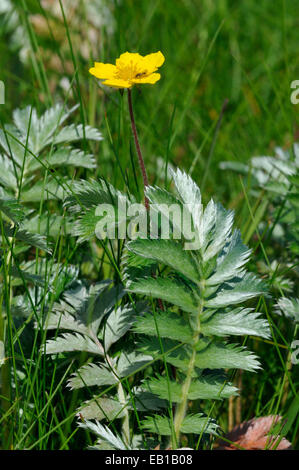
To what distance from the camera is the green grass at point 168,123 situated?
1.20 metres

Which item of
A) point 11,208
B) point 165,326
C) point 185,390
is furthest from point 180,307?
point 11,208

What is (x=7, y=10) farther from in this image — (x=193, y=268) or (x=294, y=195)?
(x=193, y=268)

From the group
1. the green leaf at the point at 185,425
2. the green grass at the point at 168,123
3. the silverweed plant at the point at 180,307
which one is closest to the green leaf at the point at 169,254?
the silverweed plant at the point at 180,307

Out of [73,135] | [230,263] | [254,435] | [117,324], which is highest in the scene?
[73,135]

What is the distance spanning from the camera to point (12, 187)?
1.37m

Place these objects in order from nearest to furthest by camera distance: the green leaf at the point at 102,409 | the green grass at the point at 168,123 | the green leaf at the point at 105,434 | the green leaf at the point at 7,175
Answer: the green leaf at the point at 105,434
the green leaf at the point at 102,409
the green grass at the point at 168,123
the green leaf at the point at 7,175

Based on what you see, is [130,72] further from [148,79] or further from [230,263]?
[230,263]

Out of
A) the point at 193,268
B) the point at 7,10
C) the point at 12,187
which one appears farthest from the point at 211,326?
the point at 7,10

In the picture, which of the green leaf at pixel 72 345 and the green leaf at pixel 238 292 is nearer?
the green leaf at pixel 238 292

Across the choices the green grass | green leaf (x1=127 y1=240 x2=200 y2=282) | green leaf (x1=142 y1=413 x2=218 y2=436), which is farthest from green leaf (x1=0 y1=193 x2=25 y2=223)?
green leaf (x1=142 y1=413 x2=218 y2=436)

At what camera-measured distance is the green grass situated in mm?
1204

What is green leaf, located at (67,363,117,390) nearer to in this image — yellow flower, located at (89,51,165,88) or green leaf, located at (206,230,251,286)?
green leaf, located at (206,230,251,286)

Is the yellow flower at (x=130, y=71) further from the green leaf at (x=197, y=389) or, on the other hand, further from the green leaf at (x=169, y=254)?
the green leaf at (x=197, y=389)

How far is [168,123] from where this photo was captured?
2.25 metres
